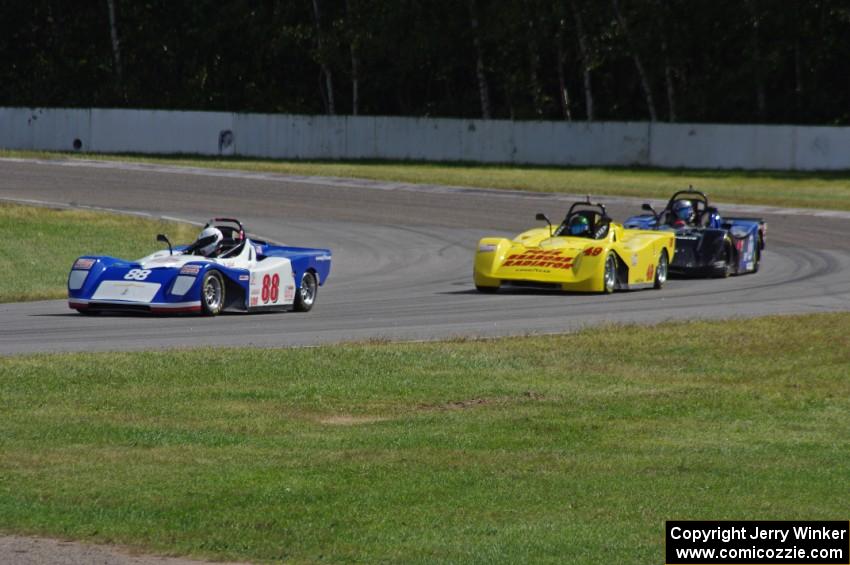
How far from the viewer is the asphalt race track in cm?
1819

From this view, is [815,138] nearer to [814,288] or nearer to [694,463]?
[814,288]

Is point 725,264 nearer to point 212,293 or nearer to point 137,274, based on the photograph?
point 212,293

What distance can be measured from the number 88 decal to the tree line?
39.6 metres

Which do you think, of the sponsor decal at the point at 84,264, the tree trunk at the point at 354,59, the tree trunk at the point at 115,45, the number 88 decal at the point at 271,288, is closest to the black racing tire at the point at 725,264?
the number 88 decal at the point at 271,288

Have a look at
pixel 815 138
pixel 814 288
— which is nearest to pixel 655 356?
pixel 814 288

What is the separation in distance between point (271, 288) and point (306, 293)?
0.86 metres

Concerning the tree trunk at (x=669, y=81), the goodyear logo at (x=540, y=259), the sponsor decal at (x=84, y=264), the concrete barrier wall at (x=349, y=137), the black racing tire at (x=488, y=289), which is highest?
the tree trunk at (x=669, y=81)

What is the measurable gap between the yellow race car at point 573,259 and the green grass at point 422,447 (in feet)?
21.7

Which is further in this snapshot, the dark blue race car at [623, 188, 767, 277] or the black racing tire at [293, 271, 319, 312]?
the dark blue race car at [623, 188, 767, 277]

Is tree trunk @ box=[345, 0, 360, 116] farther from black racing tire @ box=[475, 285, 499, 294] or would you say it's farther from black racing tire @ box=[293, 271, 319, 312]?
black racing tire @ box=[293, 271, 319, 312]

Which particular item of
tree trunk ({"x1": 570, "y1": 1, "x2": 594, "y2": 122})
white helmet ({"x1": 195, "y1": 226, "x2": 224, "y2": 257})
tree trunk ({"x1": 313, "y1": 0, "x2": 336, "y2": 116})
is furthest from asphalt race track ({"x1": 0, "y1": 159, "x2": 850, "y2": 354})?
tree trunk ({"x1": 570, "y1": 1, "x2": 594, "y2": 122})

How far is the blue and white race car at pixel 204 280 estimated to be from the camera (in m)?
19.4

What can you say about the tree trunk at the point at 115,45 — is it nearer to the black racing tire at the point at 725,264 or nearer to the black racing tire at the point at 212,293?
the black racing tire at the point at 725,264

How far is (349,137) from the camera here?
5516 centimetres
